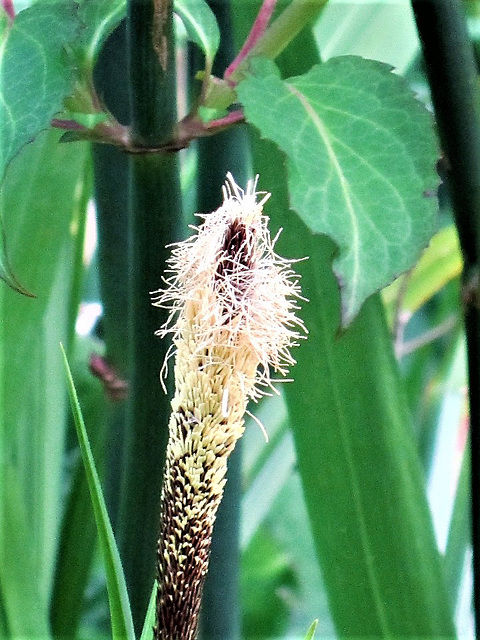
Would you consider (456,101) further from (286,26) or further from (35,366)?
(35,366)

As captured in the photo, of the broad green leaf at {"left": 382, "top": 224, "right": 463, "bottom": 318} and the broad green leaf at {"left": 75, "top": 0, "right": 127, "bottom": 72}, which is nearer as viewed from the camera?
the broad green leaf at {"left": 75, "top": 0, "right": 127, "bottom": 72}

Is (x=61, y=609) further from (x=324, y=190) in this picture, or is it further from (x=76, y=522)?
(x=324, y=190)

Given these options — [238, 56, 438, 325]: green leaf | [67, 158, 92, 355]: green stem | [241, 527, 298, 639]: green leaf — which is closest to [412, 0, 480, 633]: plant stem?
[238, 56, 438, 325]: green leaf

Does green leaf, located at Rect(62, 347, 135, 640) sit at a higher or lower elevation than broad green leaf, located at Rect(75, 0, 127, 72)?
lower

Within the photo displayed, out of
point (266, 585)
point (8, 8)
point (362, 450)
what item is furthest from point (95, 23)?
point (266, 585)

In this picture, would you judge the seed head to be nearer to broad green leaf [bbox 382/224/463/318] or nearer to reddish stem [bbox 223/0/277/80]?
reddish stem [bbox 223/0/277/80]

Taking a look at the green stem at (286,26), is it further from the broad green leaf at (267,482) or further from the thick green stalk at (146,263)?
the broad green leaf at (267,482)

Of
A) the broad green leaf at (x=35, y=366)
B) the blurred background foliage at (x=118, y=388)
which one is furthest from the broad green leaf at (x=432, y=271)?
the broad green leaf at (x=35, y=366)
